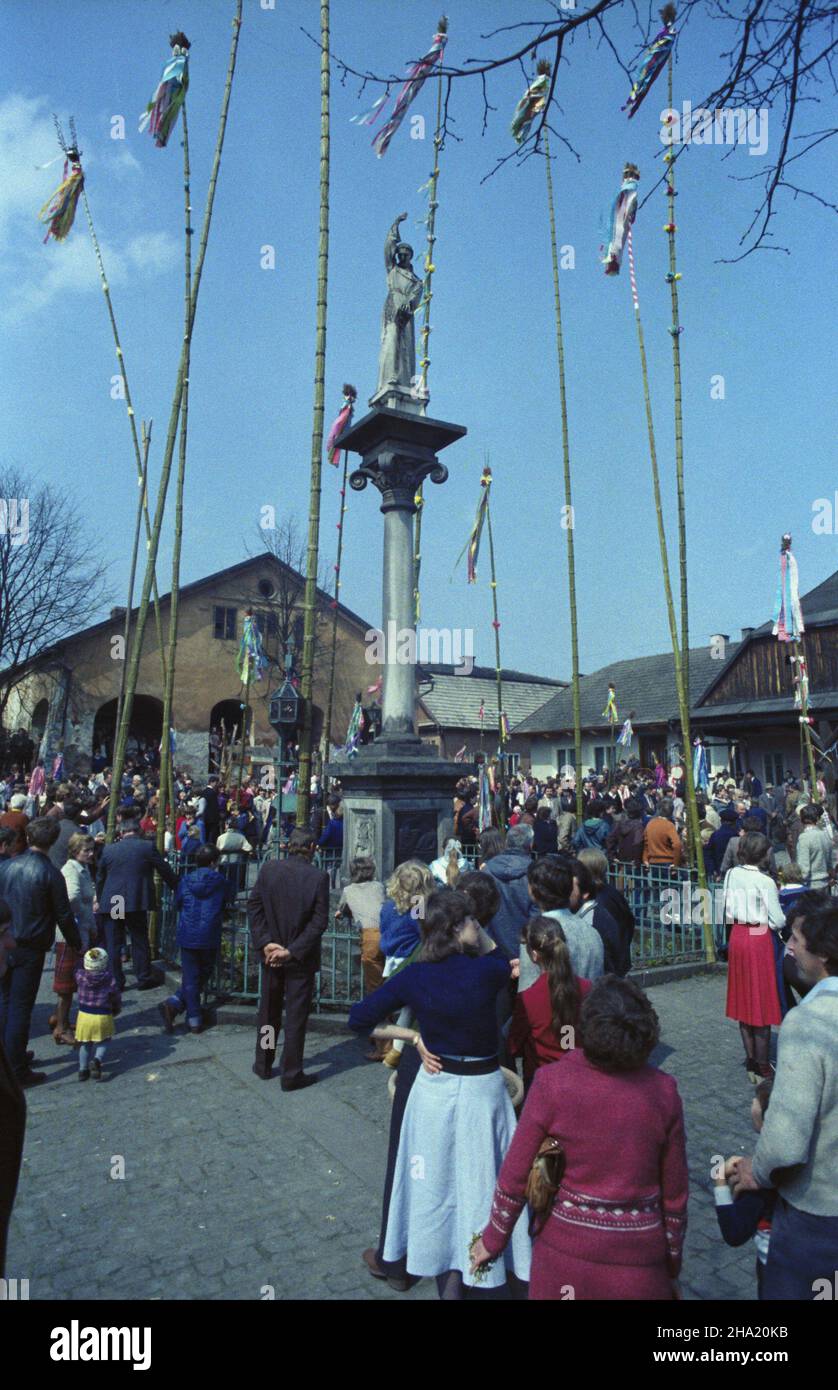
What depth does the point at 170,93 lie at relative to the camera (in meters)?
9.75

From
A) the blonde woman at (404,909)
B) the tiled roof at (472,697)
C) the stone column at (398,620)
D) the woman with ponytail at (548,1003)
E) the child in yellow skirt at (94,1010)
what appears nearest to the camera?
the woman with ponytail at (548,1003)

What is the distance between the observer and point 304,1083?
602 cm

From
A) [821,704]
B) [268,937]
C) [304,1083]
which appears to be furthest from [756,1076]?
Result: [821,704]

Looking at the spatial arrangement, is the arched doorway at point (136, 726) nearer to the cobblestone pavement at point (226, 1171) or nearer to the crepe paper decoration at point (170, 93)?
the crepe paper decoration at point (170, 93)

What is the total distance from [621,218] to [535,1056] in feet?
40.6

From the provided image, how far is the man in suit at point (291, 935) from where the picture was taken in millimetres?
6062

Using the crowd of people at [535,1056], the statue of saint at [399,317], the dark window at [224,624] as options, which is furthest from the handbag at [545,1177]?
the dark window at [224,624]

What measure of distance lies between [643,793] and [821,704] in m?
7.87

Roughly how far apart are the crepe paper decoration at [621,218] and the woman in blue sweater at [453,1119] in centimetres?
1182

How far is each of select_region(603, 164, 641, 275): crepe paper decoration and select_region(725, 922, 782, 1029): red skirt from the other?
33.3 ft

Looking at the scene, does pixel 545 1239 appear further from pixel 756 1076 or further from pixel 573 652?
pixel 573 652

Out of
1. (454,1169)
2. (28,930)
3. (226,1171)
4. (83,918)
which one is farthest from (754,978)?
(83,918)

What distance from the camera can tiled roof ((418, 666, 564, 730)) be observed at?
4294 centimetres
